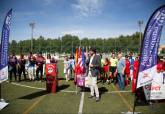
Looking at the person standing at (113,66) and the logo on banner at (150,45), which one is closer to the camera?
the logo on banner at (150,45)

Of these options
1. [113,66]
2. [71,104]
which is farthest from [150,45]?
[113,66]

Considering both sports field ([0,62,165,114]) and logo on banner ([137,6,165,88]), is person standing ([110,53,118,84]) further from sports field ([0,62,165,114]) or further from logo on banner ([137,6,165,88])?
logo on banner ([137,6,165,88])

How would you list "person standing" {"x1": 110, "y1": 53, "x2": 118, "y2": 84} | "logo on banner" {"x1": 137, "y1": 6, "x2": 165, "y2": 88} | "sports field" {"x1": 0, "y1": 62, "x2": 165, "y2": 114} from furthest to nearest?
"person standing" {"x1": 110, "y1": 53, "x2": 118, "y2": 84}, "sports field" {"x1": 0, "y1": 62, "x2": 165, "y2": 114}, "logo on banner" {"x1": 137, "y1": 6, "x2": 165, "y2": 88}

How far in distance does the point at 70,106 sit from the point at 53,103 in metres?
0.95

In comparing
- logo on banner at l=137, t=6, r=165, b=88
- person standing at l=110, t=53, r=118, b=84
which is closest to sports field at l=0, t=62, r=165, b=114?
logo on banner at l=137, t=6, r=165, b=88

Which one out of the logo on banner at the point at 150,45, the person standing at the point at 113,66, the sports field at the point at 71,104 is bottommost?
the sports field at the point at 71,104

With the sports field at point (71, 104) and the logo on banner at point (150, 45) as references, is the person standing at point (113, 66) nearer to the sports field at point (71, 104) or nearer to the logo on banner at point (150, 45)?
the sports field at point (71, 104)

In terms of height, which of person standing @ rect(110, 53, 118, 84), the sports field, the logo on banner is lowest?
the sports field

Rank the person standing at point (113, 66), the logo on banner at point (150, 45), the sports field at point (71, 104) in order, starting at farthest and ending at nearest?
the person standing at point (113, 66), the sports field at point (71, 104), the logo on banner at point (150, 45)

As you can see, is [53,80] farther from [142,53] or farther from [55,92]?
[142,53]

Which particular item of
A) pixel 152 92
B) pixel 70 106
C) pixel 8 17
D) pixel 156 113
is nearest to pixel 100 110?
pixel 70 106

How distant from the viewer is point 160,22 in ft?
27.7

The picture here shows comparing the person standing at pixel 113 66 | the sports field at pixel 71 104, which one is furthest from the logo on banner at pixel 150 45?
the person standing at pixel 113 66

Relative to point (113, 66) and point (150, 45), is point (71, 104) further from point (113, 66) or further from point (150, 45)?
point (113, 66)
